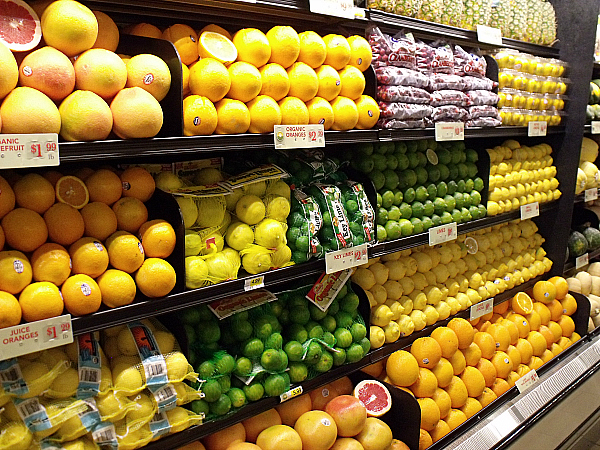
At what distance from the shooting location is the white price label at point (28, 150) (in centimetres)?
115

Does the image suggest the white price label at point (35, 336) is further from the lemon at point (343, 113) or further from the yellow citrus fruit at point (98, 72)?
the lemon at point (343, 113)

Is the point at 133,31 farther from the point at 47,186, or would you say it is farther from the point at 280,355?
the point at 280,355

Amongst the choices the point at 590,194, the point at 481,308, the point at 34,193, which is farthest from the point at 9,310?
the point at 590,194

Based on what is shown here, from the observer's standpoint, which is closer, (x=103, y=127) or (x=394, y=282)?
(x=103, y=127)

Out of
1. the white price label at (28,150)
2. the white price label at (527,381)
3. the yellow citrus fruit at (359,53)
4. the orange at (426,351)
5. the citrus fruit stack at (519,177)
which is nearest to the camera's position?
the white price label at (28,150)

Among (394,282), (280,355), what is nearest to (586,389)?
(394,282)

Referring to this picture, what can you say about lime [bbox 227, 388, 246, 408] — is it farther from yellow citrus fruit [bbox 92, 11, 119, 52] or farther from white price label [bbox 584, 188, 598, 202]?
white price label [bbox 584, 188, 598, 202]

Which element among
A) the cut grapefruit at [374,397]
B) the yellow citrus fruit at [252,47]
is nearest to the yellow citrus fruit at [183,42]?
the yellow citrus fruit at [252,47]

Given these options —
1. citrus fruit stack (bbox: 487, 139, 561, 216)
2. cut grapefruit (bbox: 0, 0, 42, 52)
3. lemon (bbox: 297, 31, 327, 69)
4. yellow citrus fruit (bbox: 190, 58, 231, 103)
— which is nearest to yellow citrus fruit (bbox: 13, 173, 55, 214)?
cut grapefruit (bbox: 0, 0, 42, 52)

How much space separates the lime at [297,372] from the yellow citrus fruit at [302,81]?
3.35 ft

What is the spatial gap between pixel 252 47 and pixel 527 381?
7.63 ft

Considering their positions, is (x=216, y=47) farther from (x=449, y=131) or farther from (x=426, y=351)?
(x=426, y=351)

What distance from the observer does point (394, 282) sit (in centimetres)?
246

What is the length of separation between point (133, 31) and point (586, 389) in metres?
2.98
